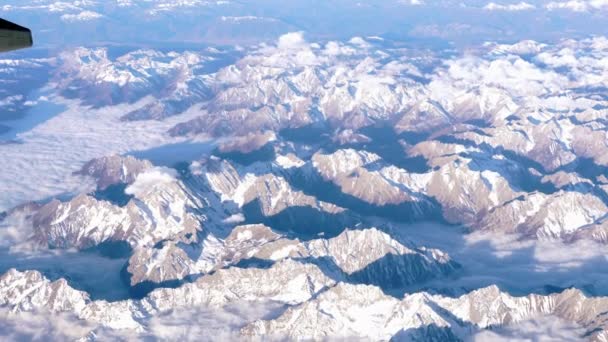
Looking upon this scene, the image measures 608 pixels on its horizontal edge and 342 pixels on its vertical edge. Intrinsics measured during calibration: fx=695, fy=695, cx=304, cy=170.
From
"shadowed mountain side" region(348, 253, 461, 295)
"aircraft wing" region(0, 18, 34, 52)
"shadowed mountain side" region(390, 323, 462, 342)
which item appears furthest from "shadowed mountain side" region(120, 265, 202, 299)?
"aircraft wing" region(0, 18, 34, 52)

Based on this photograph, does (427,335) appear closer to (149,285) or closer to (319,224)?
(149,285)

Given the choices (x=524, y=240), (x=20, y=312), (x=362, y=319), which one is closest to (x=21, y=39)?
(x=362, y=319)

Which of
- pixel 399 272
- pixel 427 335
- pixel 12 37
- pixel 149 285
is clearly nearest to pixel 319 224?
pixel 399 272

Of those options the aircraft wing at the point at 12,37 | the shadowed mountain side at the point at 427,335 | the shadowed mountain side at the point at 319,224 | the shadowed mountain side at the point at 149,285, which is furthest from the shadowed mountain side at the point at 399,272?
the aircraft wing at the point at 12,37

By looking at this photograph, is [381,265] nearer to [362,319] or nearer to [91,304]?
[362,319]

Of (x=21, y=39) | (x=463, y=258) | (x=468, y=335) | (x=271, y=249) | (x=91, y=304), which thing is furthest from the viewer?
(x=463, y=258)

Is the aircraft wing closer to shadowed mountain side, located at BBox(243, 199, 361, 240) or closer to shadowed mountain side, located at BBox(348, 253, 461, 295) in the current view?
shadowed mountain side, located at BBox(348, 253, 461, 295)

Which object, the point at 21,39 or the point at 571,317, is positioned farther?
the point at 571,317

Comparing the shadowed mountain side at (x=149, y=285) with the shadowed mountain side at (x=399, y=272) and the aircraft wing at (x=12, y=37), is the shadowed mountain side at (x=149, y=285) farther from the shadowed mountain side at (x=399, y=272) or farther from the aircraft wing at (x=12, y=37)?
the aircraft wing at (x=12, y=37)
